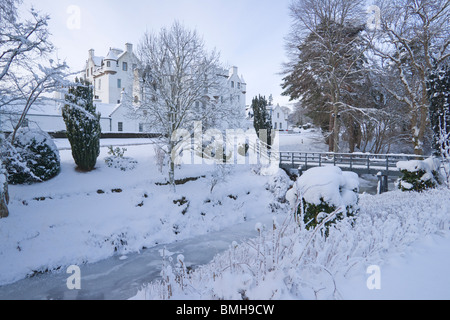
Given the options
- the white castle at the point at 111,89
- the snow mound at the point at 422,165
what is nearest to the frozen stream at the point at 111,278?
the snow mound at the point at 422,165

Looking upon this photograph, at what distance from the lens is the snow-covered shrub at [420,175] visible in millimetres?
10602

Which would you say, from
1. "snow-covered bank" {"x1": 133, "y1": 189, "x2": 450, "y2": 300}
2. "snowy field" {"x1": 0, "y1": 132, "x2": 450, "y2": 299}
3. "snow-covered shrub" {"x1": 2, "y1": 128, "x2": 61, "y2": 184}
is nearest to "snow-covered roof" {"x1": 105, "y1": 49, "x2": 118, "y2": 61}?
"snowy field" {"x1": 0, "y1": 132, "x2": 450, "y2": 299}

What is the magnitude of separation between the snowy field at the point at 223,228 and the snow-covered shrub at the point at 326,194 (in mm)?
542

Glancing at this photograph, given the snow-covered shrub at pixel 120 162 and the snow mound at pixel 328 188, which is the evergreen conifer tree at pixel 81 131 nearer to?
the snow-covered shrub at pixel 120 162

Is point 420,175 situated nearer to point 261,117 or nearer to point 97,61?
point 261,117

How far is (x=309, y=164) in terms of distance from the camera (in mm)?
19750

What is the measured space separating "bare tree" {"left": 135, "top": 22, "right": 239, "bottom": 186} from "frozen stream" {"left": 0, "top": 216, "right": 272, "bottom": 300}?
5.46 metres

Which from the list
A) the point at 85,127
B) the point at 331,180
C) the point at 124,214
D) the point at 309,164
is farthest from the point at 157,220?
the point at 309,164

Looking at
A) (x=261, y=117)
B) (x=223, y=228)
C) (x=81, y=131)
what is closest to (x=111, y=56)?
(x=261, y=117)

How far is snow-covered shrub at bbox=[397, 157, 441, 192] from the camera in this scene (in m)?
10.6

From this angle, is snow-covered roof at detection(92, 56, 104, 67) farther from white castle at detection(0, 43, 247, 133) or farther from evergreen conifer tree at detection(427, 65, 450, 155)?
evergreen conifer tree at detection(427, 65, 450, 155)

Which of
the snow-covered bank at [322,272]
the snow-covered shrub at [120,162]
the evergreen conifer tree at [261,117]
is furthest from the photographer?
the evergreen conifer tree at [261,117]
